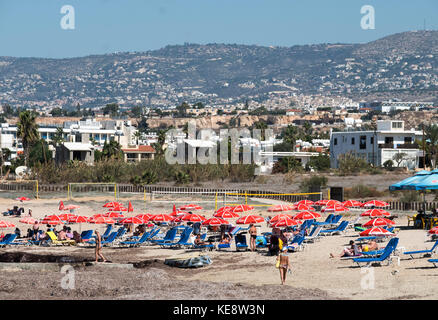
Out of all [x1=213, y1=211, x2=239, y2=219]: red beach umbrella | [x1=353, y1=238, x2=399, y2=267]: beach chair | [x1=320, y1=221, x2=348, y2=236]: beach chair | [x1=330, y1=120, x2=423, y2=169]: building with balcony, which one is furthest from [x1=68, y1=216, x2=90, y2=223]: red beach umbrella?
[x1=330, y1=120, x2=423, y2=169]: building with balcony

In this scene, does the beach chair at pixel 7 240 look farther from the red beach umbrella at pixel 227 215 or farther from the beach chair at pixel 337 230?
the beach chair at pixel 337 230

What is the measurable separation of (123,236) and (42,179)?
131 ft

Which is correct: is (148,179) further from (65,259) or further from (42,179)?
(65,259)

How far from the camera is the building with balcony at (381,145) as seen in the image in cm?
8888

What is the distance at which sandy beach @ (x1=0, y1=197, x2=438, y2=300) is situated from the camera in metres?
20.5

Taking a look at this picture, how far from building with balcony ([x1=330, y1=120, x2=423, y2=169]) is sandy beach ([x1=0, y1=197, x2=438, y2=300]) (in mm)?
58474

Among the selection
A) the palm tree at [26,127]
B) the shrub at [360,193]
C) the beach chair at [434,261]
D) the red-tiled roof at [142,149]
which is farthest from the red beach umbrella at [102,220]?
the red-tiled roof at [142,149]

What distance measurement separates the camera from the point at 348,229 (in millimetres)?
36656

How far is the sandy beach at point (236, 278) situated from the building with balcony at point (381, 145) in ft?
192

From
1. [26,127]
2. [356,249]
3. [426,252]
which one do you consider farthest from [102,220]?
[26,127]

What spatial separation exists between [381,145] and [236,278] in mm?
68307

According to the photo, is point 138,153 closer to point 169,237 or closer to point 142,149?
point 142,149

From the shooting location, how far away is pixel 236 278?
2456 cm
